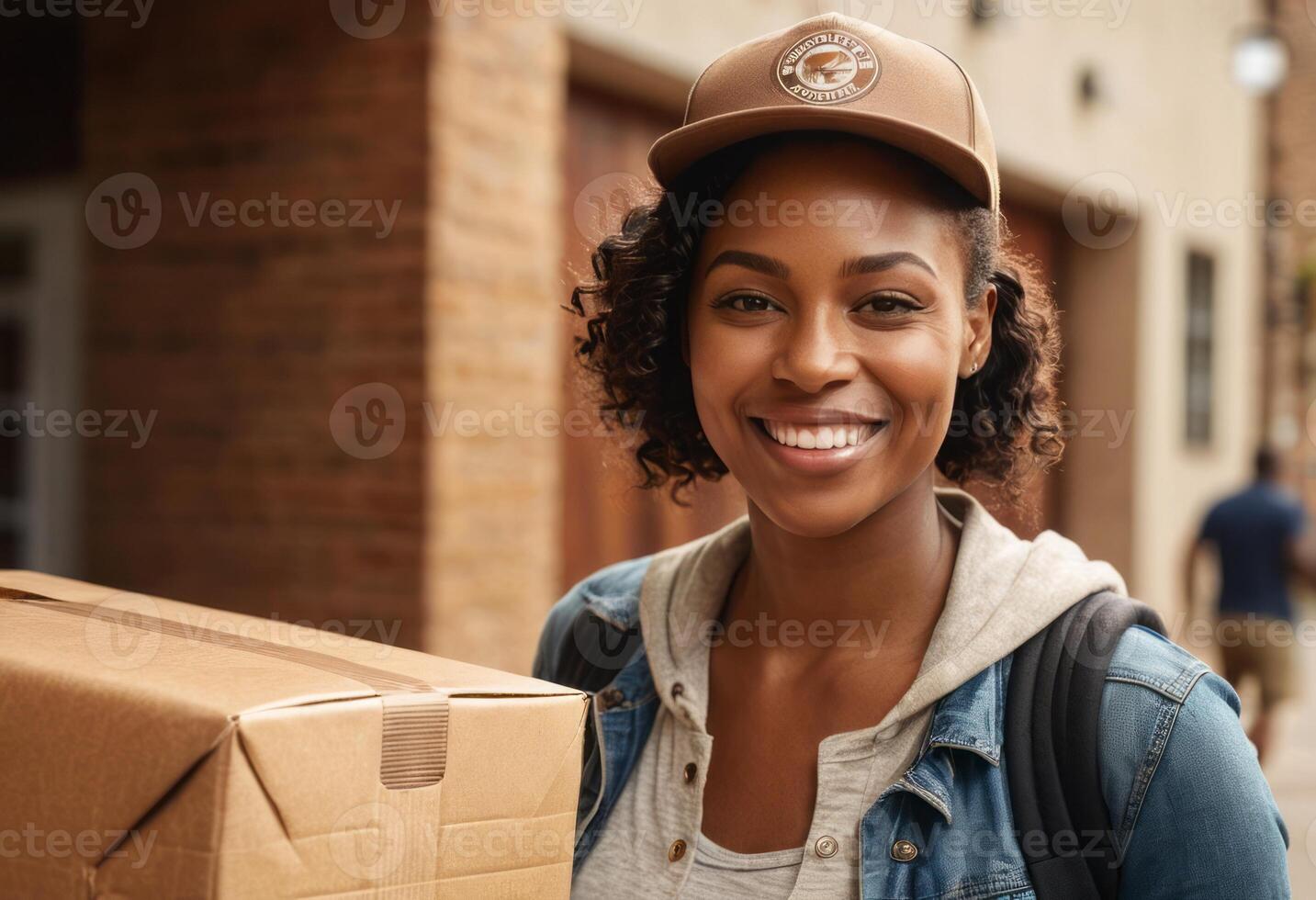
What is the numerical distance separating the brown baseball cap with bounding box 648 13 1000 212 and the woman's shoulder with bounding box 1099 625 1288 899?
0.57m

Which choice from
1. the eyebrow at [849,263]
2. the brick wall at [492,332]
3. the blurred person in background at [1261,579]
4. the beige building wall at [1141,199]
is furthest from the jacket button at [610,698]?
the beige building wall at [1141,199]

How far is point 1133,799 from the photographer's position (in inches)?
50.3

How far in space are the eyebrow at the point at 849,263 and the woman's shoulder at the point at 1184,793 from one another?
1.57 ft

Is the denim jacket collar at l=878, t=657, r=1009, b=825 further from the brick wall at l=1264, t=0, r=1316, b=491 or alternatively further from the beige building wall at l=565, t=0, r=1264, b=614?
the brick wall at l=1264, t=0, r=1316, b=491

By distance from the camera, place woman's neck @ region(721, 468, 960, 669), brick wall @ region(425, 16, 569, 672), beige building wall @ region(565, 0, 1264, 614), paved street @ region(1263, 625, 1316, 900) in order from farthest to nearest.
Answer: beige building wall @ region(565, 0, 1264, 614), paved street @ region(1263, 625, 1316, 900), brick wall @ region(425, 16, 569, 672), woman's neck @ region(721, 468, 960, 669)

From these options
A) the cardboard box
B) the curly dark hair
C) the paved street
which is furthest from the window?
the cardboard box

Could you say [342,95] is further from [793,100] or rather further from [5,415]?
[793,100]

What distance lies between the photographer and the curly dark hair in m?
1.61

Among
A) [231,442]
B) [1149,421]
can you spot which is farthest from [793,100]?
[1149,421]

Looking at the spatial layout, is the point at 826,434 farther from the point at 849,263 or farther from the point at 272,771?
the point at 272,771

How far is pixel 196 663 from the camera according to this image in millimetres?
1111

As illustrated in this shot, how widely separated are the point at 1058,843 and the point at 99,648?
90 cm

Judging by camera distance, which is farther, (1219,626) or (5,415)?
(1219,626)

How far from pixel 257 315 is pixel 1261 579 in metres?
4.59
